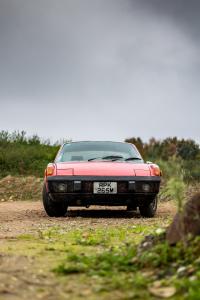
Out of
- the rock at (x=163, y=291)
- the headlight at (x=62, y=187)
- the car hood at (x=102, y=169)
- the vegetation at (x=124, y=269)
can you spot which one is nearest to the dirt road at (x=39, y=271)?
the vegetation at (x=124, y=269)

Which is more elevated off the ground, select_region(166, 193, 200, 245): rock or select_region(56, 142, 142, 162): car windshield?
select_region(56, 142, 142, 162): car windshield

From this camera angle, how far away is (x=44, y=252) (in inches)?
256

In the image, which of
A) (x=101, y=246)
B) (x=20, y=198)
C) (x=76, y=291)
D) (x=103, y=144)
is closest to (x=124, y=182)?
(x=103, y=144)

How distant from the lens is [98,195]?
A: 475 inches

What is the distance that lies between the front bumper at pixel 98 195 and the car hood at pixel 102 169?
83 millimetres

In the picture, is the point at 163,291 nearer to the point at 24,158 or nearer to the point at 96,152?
the point at 96,152

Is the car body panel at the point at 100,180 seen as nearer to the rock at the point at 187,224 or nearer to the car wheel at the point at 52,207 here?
the car wheel at the point at 52,207

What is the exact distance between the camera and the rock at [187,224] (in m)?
5.70

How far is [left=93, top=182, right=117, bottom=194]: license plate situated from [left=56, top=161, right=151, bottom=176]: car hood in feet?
0.56

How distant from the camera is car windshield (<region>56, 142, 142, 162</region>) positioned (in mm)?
12812

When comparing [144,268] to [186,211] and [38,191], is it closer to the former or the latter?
[186,211]

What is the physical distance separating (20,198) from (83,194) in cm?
947

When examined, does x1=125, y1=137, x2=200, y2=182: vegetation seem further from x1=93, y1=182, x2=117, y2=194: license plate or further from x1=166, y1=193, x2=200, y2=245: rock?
x1=166, y1=193, x2=200, y2=245: rock

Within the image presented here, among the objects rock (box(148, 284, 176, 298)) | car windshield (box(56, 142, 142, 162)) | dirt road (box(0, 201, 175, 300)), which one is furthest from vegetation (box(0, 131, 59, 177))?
rock (box(148, 284, 176, 298))
